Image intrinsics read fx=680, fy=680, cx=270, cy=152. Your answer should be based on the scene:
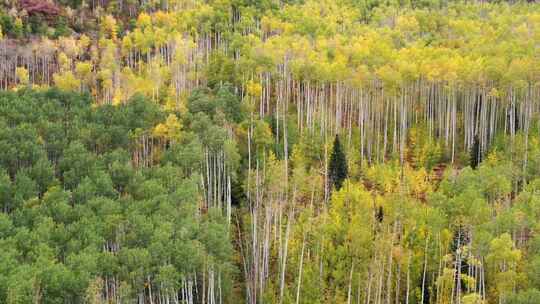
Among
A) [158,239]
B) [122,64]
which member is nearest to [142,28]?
[122,64]

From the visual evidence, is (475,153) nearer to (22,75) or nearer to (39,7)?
(22,75)

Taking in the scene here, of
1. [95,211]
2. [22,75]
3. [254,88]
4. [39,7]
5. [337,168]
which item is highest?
[39,7]

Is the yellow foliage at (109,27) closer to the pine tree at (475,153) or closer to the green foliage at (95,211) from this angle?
the green foliage at (95,211)

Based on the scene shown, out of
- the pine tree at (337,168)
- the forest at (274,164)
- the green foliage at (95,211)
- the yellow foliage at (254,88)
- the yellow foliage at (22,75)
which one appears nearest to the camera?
the green foliage at (95,211)

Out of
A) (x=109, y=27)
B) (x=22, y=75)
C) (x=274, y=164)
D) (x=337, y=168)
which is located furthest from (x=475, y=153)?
(x=109, y=27)

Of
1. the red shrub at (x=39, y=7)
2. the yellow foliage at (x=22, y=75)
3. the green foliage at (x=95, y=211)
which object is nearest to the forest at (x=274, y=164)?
the green foliage at (x=95, y=211)

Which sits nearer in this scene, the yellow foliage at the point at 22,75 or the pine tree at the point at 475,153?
the pine tree at the point at 475,153

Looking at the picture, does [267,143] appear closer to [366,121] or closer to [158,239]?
[366,121]
